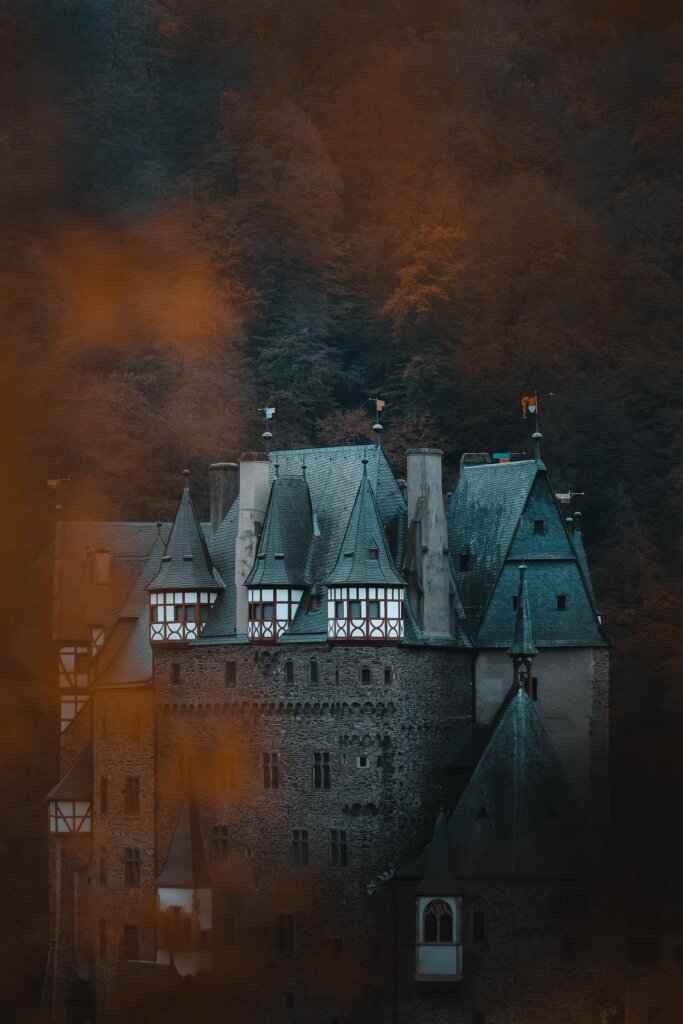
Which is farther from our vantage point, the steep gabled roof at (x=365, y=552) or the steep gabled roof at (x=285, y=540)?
the steep gabled roof at (x=285, y=540)

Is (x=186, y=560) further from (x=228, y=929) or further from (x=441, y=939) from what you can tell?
(x=441, y=939)

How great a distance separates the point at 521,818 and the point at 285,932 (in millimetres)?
7579

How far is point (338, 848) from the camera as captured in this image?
241 feet

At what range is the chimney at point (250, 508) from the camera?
7706 centimetres

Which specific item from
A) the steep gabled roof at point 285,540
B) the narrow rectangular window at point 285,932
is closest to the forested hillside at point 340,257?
the steep gabled roof at point 285,540

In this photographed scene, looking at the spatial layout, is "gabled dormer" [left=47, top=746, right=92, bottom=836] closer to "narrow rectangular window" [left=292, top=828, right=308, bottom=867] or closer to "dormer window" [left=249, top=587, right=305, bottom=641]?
"narrow rectangular window" [left=292, top=828, right=308, bottom=867]

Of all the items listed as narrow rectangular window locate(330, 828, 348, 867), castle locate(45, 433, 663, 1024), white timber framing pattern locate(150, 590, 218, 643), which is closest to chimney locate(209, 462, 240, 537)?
castle locate(45, 433, 663, 1024)

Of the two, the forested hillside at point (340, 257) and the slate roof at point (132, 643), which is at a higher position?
the forested hillside at point (340, 257)

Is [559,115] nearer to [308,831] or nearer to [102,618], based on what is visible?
[102,618]

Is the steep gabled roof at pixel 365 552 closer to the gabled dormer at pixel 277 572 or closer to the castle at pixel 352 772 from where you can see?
the castle at pixel 352 772

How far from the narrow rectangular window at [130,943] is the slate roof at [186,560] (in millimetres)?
10064

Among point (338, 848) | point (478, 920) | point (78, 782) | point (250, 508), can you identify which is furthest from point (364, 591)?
point (78, 782)

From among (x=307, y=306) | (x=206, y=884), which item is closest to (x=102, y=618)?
(x=206, y=884)

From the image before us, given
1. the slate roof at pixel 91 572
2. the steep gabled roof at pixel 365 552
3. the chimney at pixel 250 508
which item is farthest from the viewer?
the slate roof at pixel 91 572
